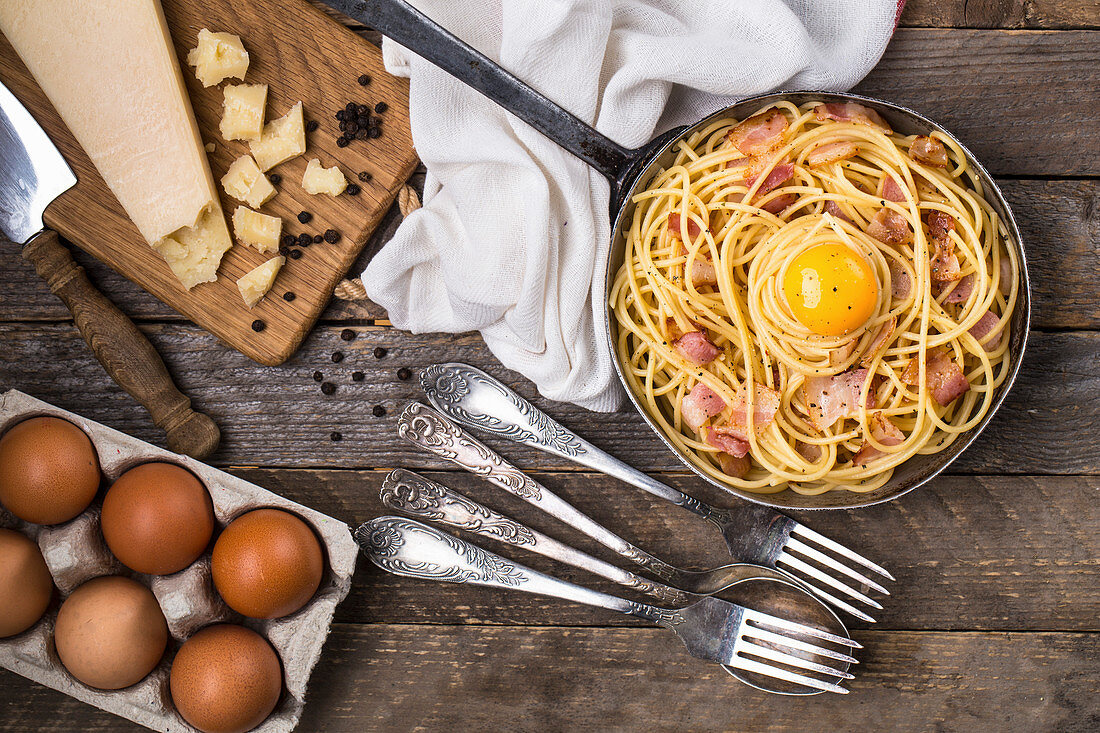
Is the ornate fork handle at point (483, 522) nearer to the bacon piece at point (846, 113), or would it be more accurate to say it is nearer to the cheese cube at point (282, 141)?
the cheese cube at point (282, 141)

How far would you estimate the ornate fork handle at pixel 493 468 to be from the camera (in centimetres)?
215

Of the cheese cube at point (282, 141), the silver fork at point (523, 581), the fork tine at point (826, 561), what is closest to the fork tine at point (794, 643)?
the silver fork at point (523, 581)

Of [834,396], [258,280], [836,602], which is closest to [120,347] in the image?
[258,280]

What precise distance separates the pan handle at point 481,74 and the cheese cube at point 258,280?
77 centimetres

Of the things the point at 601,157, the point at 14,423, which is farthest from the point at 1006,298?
the point at 14,423

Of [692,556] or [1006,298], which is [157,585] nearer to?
[692,556]

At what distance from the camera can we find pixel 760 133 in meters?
1.83

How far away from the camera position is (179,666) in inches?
77.8

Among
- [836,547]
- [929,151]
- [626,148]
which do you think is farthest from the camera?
[836,547]

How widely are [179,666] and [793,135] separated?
228cm

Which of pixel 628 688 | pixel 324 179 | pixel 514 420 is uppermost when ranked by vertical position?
pixel 324 179

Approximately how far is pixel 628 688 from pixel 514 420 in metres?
0.98

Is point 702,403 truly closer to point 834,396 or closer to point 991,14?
point 834,396

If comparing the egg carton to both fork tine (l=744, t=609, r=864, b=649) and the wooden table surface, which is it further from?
fork tine (l=744, t=609, r=864, b=649)
